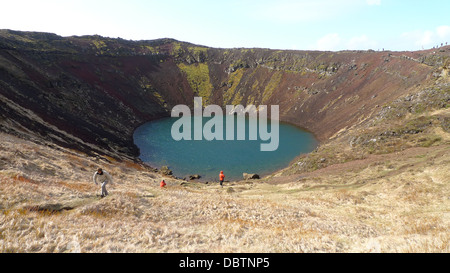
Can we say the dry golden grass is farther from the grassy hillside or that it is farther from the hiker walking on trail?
the hiker walking on trail

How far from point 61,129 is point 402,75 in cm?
9139

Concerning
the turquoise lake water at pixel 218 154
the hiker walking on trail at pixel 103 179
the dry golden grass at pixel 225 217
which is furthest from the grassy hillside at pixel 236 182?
the turquoise lake water at pixel 218 154

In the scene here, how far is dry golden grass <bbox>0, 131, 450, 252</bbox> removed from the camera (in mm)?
9398

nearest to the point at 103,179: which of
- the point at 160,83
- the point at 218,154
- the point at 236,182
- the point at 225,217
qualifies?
the point at 225,217

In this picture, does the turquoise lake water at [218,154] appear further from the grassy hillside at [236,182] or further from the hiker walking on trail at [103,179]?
the hiker walking on trail at [103,179]

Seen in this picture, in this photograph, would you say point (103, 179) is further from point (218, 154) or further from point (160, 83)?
point (160, 83)

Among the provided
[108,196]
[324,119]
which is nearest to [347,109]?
[324,119]

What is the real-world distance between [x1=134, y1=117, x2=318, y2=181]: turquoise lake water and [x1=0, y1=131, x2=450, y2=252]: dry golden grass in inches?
994

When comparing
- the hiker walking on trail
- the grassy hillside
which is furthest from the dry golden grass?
the hiker walking on trail

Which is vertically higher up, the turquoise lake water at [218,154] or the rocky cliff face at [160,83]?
the rocky cliff face at [160,83]

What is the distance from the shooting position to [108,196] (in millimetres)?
15289

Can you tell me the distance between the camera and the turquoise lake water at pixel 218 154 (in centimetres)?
4944

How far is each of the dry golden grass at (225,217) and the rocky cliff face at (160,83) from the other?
25.5m
